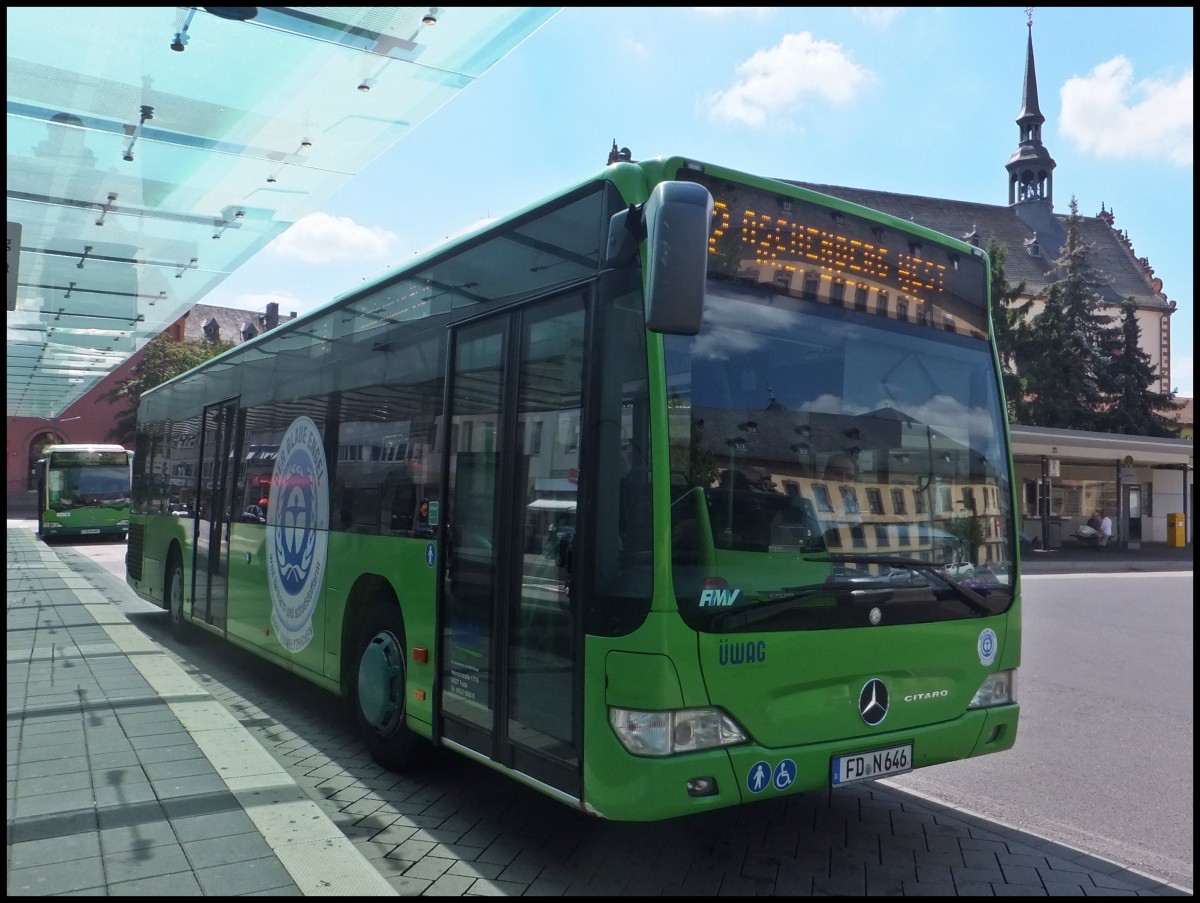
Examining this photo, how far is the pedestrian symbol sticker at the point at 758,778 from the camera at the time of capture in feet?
13.6

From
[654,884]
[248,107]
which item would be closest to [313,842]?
[654,884]

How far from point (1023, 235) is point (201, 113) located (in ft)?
228

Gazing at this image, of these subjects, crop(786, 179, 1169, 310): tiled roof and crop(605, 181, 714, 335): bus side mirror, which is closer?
crop(605, 181, 714, 335): bus side mirror

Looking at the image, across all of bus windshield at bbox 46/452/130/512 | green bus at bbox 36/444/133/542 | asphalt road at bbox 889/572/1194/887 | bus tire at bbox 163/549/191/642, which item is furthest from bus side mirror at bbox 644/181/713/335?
bus windshield at bbox 46/452/130/512

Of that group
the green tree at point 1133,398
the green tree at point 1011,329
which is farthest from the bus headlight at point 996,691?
the green tree at point 1133,398

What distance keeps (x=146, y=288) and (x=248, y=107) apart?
8.39 m

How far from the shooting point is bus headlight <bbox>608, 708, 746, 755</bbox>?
3.96 m

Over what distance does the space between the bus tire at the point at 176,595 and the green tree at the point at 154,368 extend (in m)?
43.7

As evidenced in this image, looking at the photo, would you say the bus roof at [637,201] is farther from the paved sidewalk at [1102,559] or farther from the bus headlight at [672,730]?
the paved sidewalk at [1102,559]

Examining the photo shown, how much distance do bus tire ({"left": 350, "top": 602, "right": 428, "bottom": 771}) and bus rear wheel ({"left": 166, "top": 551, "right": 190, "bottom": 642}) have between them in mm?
5796

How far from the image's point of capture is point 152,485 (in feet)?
42.3

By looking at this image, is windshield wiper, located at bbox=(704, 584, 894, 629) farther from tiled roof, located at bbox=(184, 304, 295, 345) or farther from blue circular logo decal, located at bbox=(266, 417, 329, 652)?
tiled roof, located at bbox=(184, 304, 295, 345)

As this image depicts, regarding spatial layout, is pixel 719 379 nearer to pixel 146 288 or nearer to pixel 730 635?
pixel 730 635

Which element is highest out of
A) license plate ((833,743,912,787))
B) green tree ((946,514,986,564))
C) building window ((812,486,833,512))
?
building window ((812,486,833,512))
